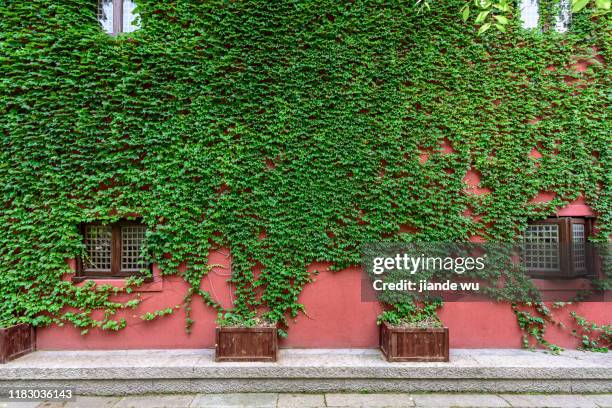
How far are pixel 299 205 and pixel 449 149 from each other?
2.80 m

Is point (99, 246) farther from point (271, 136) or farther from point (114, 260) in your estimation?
point (271, 136)

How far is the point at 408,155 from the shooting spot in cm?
549

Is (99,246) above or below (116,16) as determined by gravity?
below

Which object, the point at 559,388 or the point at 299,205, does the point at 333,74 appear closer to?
the point at 299,205

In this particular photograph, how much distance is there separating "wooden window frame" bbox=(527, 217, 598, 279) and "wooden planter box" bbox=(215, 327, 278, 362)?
15.1 ft

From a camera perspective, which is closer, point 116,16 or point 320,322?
point 320,322

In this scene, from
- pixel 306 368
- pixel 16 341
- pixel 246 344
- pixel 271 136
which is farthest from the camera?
pixel 271 136

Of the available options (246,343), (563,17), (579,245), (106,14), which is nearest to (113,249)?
A: (246,343)

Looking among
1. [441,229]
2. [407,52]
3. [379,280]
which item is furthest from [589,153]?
[379,280]

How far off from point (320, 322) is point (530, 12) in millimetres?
6753

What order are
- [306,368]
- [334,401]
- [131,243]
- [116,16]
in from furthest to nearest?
[116,16] < [131,243] < [306,368] < [334,401]

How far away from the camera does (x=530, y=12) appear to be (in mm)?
5859

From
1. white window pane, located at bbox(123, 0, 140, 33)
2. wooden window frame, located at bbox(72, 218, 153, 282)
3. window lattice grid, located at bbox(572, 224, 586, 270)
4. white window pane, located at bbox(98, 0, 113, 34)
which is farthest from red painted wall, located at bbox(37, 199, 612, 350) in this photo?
white window pane, located at bbox(98, 0, 113, 34)

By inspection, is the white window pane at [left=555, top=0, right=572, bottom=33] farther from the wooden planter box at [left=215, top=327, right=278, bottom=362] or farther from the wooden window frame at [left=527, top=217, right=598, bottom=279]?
the wooden planter box at [left=215, top=327, right=278, bottom=362]
